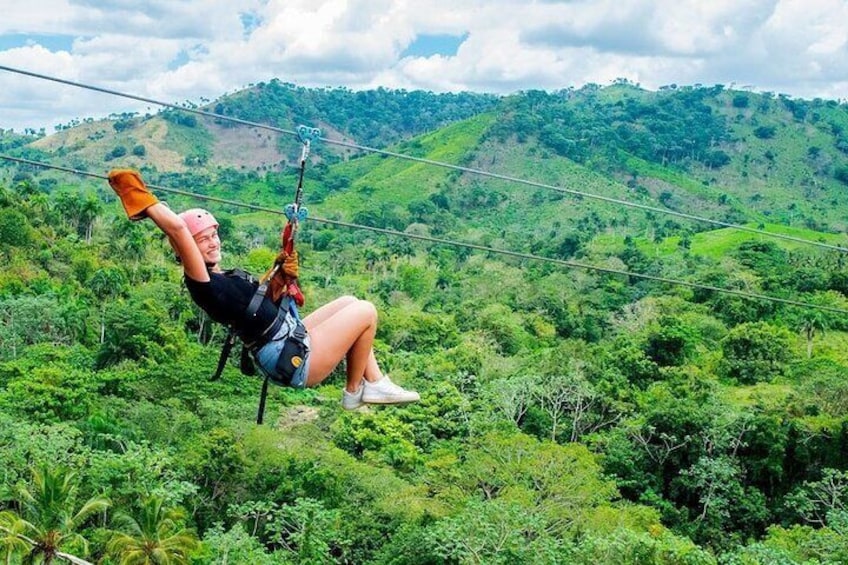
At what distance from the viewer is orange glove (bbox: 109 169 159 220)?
438cm

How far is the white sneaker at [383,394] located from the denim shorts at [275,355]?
45 centimetres

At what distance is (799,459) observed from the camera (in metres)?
24.8

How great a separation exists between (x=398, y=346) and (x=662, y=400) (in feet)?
47.5

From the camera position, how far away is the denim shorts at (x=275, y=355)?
192 inches

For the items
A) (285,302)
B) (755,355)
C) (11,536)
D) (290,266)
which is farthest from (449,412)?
(290,266)

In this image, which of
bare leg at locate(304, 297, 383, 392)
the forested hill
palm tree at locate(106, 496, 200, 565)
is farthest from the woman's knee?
palm tree at locate(106, 496, 200, 565)

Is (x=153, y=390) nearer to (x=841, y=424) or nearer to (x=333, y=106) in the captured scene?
(x=841, y=424)

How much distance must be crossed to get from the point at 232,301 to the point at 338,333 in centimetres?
63

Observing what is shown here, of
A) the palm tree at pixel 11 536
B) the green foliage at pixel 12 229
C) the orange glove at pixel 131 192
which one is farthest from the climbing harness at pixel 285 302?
the green foliage at pixel 12 229

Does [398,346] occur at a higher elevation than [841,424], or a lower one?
lower

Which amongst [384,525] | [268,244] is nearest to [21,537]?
[384,525]

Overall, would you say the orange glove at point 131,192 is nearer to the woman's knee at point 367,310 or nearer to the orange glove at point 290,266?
the orange glove at point 290,266

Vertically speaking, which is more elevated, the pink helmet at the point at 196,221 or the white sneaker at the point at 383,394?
the pink helmet at the point at 196,221

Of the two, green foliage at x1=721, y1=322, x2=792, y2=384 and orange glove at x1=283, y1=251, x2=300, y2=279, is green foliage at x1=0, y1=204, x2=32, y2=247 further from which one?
orange glove at x1=283, y1=251, x2=300, y2=279
